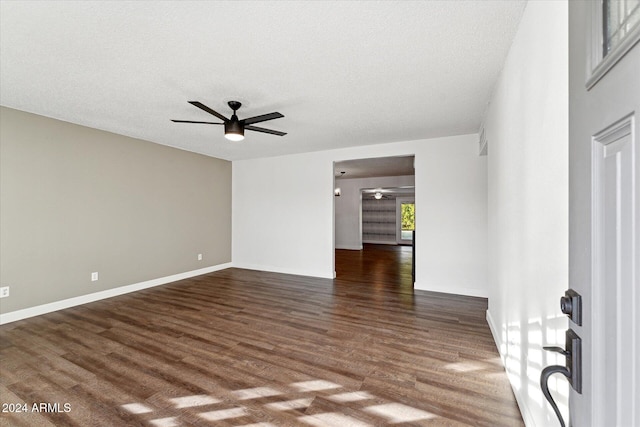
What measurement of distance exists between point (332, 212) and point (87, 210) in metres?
4.03

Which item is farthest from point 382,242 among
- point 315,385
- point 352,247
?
point 315,385

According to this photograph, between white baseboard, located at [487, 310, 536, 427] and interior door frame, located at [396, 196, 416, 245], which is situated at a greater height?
interior door frame, located at [396, 196, 416, 245]

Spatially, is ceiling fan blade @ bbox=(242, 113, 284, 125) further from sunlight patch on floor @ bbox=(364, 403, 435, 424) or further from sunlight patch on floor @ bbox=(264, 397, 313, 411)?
sunlight patch on floor @ bbox=(364, 403, 435, 424)

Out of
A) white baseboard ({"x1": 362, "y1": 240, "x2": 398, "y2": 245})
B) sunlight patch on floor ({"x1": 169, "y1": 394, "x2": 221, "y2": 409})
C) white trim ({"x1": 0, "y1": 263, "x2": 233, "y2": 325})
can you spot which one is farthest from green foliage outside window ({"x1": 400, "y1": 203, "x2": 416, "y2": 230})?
sunlight patch on floor ({"x1": 169, "y1": 394, "x2": 221, "y2": 409})

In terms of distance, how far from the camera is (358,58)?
2.28m

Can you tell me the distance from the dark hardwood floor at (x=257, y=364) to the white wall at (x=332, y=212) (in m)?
0.81

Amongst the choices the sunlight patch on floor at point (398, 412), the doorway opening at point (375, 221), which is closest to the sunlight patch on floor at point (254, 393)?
the sunlight patch on floor at point (398, 412)

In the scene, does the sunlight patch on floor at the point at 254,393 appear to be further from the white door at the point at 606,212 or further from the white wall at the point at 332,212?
the white wall at the point at 332,212

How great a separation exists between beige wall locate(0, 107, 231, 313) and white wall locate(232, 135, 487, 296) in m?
1.10

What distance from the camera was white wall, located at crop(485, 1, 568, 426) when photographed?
3.82 feet

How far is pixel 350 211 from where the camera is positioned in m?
9.72

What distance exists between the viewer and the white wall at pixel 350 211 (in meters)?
9.46

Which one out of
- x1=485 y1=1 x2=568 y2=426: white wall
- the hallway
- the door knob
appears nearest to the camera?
the door knob

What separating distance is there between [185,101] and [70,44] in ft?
3.64
